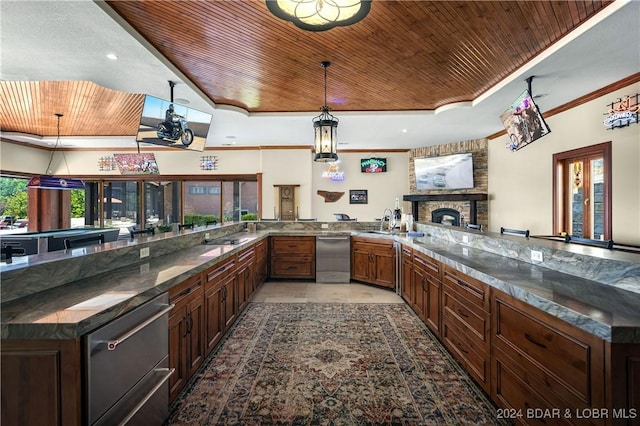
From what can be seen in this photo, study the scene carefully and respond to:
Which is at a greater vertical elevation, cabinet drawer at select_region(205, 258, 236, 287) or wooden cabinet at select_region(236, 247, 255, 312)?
cabinet drawer at select_region(205, 258, 236, 287)

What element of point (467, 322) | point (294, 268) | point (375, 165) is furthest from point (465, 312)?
point (375, 165)

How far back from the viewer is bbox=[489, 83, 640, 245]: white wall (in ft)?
12.7

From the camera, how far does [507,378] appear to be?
6.01ft

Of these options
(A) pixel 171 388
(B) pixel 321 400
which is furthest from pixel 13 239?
(B) pixel 321 400

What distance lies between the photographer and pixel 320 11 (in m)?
1.81

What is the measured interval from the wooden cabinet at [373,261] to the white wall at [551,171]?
306cm

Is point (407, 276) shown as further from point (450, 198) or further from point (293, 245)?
point (450, 198)

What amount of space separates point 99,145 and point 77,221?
8.60 feet

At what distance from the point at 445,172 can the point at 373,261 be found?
4247 mm

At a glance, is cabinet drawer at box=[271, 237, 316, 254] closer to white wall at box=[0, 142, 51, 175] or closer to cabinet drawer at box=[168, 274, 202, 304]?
cabinet drawer at box=[168, 274, 202, 304]

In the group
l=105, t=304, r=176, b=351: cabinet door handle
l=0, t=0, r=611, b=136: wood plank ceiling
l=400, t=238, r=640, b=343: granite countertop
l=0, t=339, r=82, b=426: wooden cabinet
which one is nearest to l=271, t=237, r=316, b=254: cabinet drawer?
l=0, t=0, r=611, b=136: wood plank ceiling

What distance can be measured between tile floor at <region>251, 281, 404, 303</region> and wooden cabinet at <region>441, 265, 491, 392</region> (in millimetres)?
1666

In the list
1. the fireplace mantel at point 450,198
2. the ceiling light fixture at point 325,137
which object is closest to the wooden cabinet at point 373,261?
the ceiling light fixture at point 325,137

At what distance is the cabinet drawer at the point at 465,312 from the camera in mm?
2096
